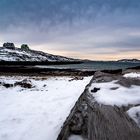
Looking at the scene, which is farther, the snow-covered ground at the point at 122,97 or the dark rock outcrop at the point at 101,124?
the snow-covered ground at the point at 122,97

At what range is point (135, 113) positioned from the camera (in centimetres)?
239

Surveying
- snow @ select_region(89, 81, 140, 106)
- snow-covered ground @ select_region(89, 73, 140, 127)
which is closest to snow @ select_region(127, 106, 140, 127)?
snow-covered ground @ select_region(89, 73, 140, 127)

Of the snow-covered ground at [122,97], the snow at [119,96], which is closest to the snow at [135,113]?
the snow-covered ground at [122,97]

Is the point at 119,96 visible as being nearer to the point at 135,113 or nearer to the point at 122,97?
the point at 122,97

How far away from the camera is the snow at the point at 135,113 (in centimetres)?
229

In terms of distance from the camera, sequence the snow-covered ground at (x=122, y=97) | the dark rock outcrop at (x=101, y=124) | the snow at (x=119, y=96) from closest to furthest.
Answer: the dark rock outcrop at (x=101, y=124) → the snow-covered ground at (x=122, y=97) → the snow at (x=119, y=96)

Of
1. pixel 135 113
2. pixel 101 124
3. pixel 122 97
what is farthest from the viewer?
pixel 122 97

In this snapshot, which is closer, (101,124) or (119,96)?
(101,124)

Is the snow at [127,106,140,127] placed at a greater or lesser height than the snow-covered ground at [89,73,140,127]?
lesser

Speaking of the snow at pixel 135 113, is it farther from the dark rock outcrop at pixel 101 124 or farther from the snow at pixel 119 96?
the snow at pixel 119 96

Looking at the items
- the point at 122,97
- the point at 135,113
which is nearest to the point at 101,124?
the point at 135,113

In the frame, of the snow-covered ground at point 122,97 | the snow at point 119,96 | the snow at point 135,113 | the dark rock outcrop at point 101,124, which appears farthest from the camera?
the snow at point 119,96

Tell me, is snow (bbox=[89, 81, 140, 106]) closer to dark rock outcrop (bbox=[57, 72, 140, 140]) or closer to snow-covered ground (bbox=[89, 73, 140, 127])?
snow-covered ground (bbox=[89, 73, 140, 127])

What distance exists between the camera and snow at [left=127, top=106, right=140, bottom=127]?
2289 mm
